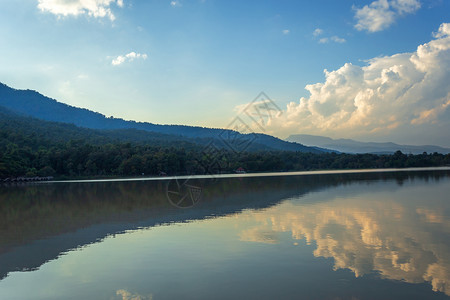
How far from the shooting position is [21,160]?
7881cm

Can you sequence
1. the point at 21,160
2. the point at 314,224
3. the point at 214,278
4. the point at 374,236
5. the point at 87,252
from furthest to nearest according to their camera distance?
the point at 21,160 → the point at 314,224 → the point at 374,236 → the point at 87,252 → the point at 214,278

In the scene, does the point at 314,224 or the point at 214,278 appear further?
the point at 314,224

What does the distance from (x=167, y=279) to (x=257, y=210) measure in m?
12.5

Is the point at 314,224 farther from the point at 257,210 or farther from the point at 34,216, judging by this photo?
the point at 34,216

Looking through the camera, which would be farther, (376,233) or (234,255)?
(376,233)

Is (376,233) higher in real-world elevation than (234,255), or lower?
higher

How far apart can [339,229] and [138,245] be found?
A: 8.01 meters

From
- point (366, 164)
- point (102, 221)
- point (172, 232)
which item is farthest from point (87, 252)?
point (366, 164)

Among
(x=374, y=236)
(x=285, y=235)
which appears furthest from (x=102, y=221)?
(x=374, y=236)

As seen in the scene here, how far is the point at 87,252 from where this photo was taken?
12328 millimetres

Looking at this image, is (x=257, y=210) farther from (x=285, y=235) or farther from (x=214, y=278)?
(x=214, y=278)

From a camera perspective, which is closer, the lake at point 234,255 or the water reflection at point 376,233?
the lake at point 234,255

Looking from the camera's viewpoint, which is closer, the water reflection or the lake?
the lake

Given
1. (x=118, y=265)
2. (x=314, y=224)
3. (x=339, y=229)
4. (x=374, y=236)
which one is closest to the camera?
(x=118, y=265)
